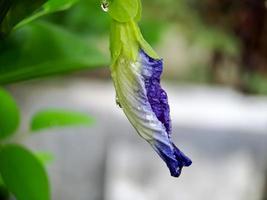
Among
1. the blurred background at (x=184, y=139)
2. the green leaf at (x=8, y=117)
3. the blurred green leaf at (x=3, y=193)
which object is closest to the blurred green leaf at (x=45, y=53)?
the green leaf at (x=8, y=117)

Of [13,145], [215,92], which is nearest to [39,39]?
[13,145]

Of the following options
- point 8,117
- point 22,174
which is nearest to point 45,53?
point 8,117

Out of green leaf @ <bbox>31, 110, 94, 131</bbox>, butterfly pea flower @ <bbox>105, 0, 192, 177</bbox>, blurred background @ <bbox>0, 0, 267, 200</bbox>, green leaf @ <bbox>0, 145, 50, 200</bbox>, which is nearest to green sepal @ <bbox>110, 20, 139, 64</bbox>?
butterfly pea flower @ <bbox>105, 0, 192, 177</bbox>

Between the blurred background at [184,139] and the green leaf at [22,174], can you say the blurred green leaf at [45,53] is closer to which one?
the green leaf at [22,174]

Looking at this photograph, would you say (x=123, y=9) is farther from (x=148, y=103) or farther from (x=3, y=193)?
(x=3, y=193)

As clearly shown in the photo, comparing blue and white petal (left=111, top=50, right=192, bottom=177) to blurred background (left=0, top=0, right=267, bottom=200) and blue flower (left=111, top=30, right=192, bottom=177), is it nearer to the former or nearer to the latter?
blue flower (left=111, top=30, right=192, bottom=177)

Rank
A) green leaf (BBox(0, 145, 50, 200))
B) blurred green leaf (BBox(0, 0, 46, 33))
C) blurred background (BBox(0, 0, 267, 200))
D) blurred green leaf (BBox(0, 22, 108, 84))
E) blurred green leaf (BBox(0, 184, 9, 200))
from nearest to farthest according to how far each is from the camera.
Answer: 1. blurred green leaf (BBox(0, 0, 46, 33))
2. green leaf (BBox(0, 145, 50, 200))
3. blurred green leaf (BBox(0, 22, 108, 84))
4. blurred green leaf (BBox(0, 184, 9, 200))
5. blurred background (BBox(0, 0, 267, 200))

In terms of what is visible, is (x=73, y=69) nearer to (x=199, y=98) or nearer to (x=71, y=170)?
(x=71, y=170)
